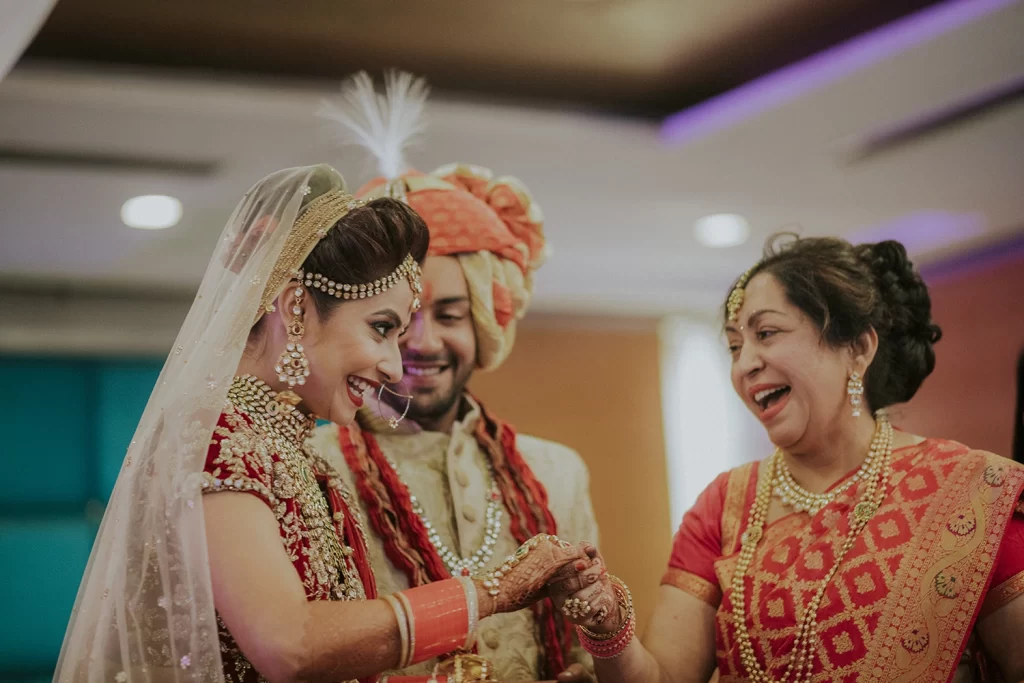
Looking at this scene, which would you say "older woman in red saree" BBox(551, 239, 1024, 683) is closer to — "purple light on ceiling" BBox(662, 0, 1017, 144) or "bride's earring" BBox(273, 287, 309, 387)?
"bride's earring" BBox(273, 287, 309, 387)

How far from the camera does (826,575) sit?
2.54 metres

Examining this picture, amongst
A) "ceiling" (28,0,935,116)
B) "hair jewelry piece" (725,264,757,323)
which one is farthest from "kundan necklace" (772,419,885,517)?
"ceiling" (28,0,935,116)

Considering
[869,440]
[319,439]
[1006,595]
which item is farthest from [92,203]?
[1006,595]

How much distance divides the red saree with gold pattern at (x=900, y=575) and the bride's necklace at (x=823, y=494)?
0.02 metres

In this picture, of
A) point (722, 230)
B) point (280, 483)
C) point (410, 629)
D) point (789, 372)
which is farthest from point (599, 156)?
point (410, 629)

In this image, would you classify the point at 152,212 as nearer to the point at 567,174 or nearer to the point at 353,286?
the point at 567,174

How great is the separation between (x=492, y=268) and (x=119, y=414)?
2.32m

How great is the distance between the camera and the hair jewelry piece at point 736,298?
Answer: 2795 mm

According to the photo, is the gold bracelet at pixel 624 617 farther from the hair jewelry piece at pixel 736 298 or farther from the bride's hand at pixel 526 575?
the hair jewelry piece at pixel 736 298

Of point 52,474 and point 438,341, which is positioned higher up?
point 52,474

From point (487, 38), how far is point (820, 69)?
1252 millimetres

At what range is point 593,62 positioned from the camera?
13.8 ft

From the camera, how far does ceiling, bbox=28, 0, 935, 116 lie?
3707mm

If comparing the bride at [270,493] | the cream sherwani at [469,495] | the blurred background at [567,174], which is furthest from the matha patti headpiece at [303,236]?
the blurred background at [567,174]
